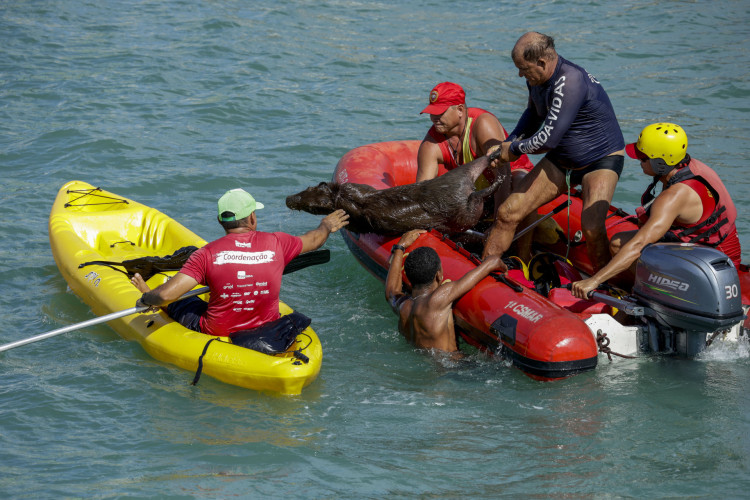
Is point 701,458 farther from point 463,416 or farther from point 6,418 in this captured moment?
point 6,418

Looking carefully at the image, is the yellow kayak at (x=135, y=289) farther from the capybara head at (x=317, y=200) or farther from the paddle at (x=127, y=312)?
the capybara head at (x=317, y=200)

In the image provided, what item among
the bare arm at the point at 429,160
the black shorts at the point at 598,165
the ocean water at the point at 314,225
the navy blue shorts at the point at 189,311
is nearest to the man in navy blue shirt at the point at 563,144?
the black shorts at the point at 598,165

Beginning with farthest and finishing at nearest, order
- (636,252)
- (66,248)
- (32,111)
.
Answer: (32,111) < (66,248) < (636,252)

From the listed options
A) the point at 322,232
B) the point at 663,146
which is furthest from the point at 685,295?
the point at 322,232

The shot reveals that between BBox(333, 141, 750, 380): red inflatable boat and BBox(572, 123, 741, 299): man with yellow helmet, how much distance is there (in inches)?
8.5

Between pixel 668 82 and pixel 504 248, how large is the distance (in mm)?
7368

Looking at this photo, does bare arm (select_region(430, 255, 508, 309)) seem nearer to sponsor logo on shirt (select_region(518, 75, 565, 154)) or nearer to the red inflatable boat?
the red inflatable boat

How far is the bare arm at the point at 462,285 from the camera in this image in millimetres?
5637

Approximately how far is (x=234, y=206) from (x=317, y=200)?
69.9 inches

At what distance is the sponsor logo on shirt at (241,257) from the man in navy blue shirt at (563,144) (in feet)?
6.22

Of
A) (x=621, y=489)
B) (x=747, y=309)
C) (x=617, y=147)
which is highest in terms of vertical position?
(x=617, y=147)

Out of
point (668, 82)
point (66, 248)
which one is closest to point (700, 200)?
point (66, 248)

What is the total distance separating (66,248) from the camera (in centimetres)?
703

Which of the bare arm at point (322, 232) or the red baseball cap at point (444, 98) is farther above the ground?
the red baseball cap at point (444, 98)
